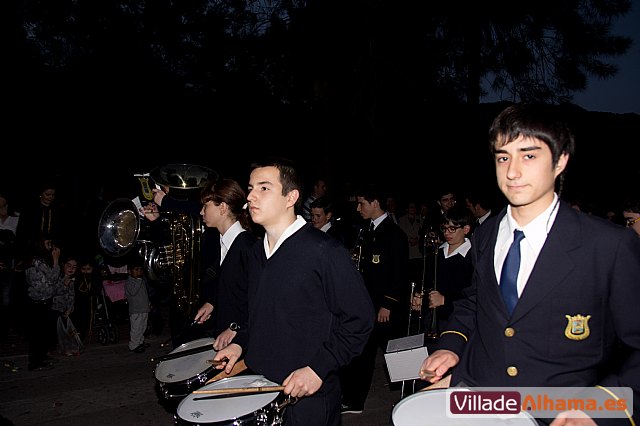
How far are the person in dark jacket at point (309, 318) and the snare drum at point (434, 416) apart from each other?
57 centimetres

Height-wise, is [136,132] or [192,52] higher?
[192,52]

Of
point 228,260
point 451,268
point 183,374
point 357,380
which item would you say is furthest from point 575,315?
point 357,380

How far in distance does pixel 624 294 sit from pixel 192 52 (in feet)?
35.7

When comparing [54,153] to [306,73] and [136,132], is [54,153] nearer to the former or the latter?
[136,132]

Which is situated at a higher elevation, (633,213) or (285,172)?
(285,172)

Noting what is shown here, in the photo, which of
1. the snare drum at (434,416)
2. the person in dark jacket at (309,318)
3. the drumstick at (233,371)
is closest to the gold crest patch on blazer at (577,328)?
the snare drum at (434,416)

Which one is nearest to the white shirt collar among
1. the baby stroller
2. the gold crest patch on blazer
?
the gold crest patch on blazer

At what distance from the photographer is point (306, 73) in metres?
10.8

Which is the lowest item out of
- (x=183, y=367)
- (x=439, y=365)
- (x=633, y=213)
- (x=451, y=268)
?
(x=183, y=367)

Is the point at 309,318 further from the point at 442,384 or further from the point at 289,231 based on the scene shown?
the point at 442,384

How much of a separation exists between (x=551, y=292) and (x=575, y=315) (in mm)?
107

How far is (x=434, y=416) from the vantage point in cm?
186

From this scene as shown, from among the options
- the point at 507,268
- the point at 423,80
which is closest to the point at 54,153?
the point at 423,80

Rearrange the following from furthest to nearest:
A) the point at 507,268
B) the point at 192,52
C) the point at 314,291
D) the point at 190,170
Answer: the point at 192,52 → the point at 190,170 → the point at 314,291 → the point at 507,268
